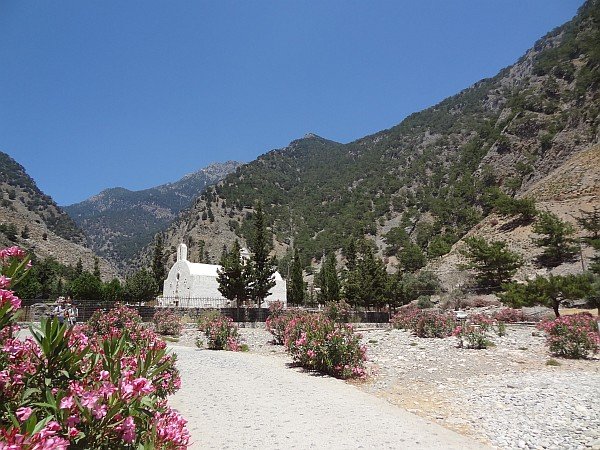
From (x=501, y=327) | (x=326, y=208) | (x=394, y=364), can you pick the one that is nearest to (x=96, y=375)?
(x=394, y=364)

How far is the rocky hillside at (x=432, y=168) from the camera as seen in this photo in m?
67.9

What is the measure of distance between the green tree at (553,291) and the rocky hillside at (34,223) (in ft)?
228

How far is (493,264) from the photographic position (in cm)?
3891

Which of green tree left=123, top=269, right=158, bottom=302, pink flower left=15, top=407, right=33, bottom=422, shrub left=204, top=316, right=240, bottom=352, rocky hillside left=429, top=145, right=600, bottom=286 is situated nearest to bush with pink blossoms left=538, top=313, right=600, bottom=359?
shrub left=204, top=316, right=240, bottom=352

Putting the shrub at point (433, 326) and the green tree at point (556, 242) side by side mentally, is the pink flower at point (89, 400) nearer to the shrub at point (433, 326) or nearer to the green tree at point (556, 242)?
the shrub at point (433, 326)

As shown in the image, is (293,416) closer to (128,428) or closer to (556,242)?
(128,428)

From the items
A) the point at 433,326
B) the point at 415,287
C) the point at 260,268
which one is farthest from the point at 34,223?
the point at 433,326

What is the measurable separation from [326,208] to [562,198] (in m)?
70.9

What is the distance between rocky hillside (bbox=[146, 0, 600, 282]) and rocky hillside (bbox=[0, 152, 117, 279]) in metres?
25.0

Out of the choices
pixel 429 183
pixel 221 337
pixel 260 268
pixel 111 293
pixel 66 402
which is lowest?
pixel 221 337

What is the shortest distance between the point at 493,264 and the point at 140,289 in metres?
39.5

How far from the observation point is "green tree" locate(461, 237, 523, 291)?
38188 millimetres

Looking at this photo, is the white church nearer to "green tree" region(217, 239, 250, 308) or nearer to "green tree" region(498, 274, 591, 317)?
"green tree" region(217, 239, 250, 308)

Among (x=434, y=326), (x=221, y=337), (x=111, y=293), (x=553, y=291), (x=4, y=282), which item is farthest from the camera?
(x=111, y=293)
